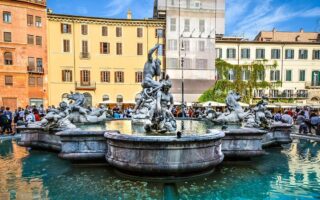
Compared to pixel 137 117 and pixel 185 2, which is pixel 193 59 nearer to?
pixel 185 2

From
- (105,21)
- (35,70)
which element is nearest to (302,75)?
(105,21)

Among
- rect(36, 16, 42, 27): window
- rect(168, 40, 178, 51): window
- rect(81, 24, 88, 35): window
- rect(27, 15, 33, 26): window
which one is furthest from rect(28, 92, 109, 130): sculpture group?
rect(27, 15, 33, 26): window

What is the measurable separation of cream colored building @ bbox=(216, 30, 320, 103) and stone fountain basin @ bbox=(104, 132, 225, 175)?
30892 mm

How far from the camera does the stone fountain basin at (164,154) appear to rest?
4770mm

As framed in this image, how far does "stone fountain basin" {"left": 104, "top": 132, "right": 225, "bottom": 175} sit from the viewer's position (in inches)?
188

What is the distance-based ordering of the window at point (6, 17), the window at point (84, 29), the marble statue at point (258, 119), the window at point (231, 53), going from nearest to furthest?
the marble statue at point (258, 119) < the window at point (6, 17) < the window at point (84, 29) < the window at point (231, 53)

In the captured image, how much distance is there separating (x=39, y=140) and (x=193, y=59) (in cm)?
2717

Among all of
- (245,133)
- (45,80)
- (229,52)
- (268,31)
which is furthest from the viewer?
(268,31)

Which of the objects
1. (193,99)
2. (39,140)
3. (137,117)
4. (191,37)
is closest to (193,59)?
(191,37)

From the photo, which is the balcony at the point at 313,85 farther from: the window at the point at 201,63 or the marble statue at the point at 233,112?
the marble statue at the point at 233,112

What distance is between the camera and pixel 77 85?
3109cm

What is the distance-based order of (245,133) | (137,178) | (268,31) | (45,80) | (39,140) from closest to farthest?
(137,178) < (245,133) < (39,140) < (45,80) < (268,31)

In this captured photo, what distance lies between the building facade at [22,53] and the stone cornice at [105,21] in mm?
2536

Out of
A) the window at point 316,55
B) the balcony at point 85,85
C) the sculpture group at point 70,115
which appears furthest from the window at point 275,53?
the sculpture group at point 70,115
